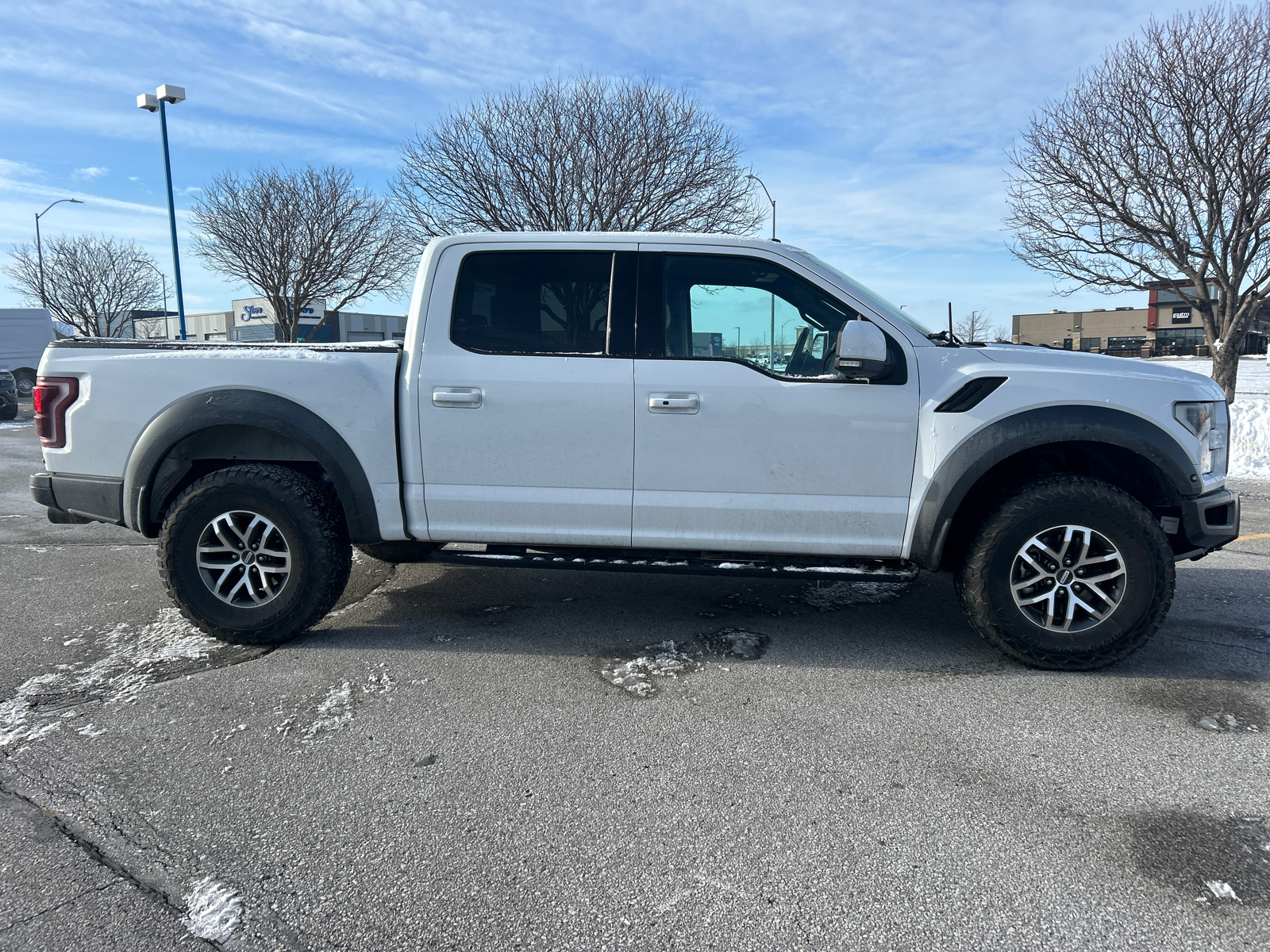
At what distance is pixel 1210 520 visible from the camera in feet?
12.2

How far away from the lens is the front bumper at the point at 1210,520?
12.2 feet

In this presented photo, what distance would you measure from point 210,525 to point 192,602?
15.7 inches

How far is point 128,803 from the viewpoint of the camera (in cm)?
266

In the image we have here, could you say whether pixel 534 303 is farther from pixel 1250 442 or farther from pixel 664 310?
pixel 1250 442

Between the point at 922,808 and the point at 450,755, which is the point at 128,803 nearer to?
the point at 450,755

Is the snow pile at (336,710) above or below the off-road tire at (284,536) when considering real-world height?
below

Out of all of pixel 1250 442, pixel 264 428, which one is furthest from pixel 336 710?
pixel 1250 442

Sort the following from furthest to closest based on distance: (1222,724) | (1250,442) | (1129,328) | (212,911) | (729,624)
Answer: (1129,328) → (1250,442) → (729,624) → (1222,724) → (212,911)

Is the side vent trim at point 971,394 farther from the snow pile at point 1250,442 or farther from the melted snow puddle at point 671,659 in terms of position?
the snow pile at point 1250,442

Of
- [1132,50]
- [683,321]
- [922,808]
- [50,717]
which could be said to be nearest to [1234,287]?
[1132,50]

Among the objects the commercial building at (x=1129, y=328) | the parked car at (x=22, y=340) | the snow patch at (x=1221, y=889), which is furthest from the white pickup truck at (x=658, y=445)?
the commercial building at (x=1129, y=328)

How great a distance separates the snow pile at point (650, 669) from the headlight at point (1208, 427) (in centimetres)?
249

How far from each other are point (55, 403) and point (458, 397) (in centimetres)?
211

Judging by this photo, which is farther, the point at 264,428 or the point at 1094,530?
the point at 264,428
